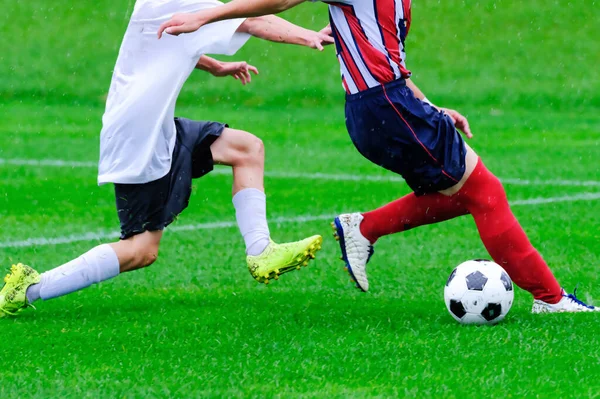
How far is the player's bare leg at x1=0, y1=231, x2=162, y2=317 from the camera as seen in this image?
5.90 m

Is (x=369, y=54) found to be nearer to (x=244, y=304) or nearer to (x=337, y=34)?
(x=337, y=34)

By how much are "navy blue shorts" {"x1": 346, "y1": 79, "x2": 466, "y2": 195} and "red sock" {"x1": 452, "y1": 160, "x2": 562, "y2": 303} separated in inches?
4.9

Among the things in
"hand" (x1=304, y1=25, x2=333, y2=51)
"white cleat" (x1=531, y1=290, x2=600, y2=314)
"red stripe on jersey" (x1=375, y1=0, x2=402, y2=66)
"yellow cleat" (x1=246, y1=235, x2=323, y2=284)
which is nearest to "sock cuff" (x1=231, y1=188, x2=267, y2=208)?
"yellow cleat" (x1=246, y1=235, x2=323, y2=284)

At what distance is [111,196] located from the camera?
1058cm

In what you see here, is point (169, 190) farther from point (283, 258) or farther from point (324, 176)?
point (324, 176)

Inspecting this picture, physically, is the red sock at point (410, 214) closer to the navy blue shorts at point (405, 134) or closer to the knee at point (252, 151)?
the navy blue shorts at point (405, 134)

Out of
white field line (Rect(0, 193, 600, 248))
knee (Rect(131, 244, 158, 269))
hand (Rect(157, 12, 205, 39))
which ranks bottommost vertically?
white field line (Rect(0, 193, 600, 248))

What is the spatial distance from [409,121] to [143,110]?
1295 millimetres

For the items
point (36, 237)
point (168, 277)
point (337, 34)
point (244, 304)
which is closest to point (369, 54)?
point (337, 34)

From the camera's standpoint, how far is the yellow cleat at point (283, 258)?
19.0ft

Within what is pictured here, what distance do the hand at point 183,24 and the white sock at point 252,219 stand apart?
1.25 meters

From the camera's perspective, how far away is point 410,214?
615cm

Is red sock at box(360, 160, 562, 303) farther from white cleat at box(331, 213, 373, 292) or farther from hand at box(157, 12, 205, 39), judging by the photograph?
hand at box(157, 12, 205, 39)

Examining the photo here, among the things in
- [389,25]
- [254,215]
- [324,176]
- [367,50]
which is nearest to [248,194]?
[254,215]
